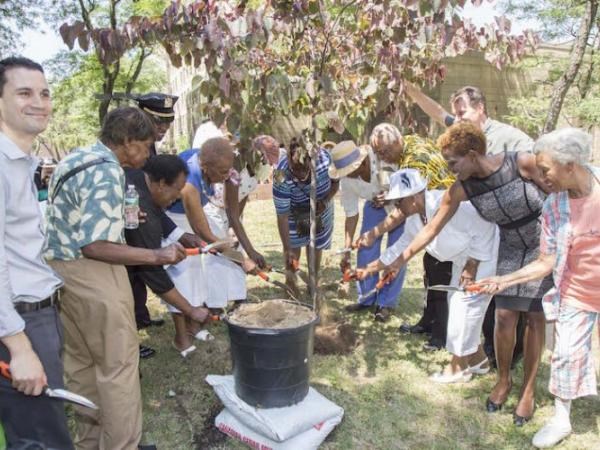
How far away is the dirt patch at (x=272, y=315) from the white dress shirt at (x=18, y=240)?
116 cm

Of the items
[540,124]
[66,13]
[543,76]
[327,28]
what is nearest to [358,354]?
[327,28]

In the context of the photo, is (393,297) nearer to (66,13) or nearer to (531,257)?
(531,257)

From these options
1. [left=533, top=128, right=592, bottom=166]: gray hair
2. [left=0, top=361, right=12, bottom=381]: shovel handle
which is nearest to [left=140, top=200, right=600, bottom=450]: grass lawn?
[left=0, top=361, right=12, bottom=381]: shovel handle

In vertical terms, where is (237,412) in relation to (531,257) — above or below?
below

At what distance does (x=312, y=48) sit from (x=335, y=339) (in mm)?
2149

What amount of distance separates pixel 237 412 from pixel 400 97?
6.83ft

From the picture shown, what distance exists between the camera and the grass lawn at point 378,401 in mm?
2787

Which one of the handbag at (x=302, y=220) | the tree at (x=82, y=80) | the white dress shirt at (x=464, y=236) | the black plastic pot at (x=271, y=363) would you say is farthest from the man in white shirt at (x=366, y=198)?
the tree at (x=82, y=80)

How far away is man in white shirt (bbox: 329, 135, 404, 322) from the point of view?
3.82 m

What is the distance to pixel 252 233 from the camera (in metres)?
8.12

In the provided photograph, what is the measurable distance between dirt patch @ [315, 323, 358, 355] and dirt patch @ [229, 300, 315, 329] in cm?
96

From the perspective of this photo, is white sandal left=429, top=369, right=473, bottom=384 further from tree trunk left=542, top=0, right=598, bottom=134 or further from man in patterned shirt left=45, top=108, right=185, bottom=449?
tree trunk left=542, top=0, right=598, bottom=134

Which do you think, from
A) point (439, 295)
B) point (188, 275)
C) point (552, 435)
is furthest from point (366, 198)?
point (552, 435)

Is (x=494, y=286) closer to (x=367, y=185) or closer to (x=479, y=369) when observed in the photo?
(x=479, y=369)
